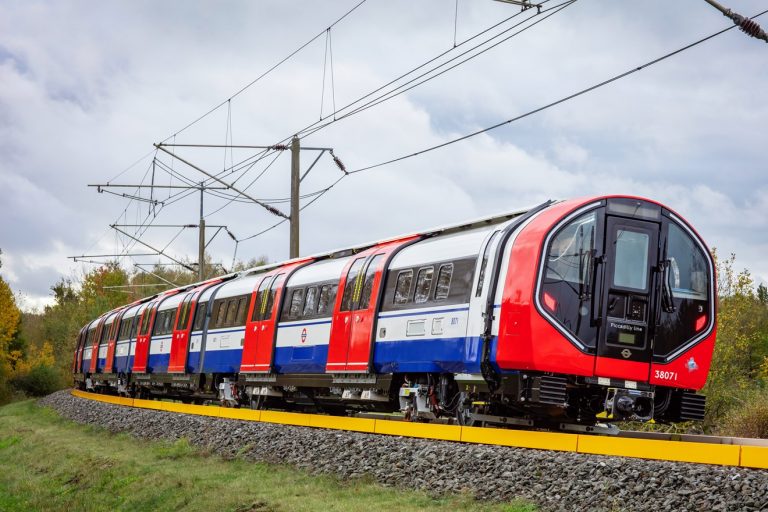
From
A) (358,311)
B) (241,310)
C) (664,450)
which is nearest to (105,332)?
(241,310)

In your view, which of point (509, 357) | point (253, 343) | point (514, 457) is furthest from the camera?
point (253, 343)

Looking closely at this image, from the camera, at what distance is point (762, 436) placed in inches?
680

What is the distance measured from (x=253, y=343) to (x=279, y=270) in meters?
1.71

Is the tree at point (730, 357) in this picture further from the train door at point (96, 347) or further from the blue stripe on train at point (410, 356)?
the train door at point (96, 347)

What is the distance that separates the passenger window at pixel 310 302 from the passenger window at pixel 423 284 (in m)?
4.08

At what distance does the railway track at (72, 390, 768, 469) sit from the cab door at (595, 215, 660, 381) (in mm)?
1085


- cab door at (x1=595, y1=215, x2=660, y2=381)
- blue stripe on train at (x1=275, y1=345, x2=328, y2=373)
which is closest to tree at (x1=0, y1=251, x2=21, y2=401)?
blue stripe on train at (x1=275, y1=345, x2=328, y2=373)

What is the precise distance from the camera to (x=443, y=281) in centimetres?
1556

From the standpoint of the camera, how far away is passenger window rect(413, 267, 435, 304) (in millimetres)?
15962

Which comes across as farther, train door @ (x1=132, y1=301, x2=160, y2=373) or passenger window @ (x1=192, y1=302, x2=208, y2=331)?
train door @ (x1=132, y1=301, x2=160, y2=373)

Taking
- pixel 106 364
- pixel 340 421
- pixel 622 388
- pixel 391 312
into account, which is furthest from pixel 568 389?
pixel 106 364

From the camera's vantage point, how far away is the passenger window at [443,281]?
1542 cm

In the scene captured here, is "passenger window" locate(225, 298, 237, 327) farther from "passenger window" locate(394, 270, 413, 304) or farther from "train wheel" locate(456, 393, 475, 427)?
"train wheel" locate(456, 393, 475, 427)

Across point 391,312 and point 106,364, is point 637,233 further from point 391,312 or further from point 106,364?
point 106,364
